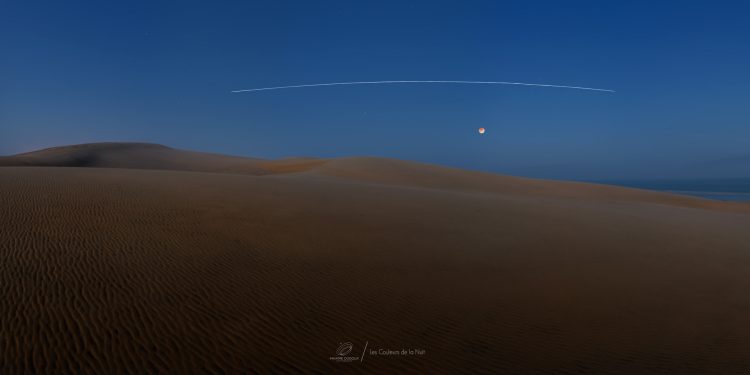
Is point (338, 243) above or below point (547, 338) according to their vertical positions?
above

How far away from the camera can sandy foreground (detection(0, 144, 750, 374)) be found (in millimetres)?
3996

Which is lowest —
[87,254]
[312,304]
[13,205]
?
[312,304]

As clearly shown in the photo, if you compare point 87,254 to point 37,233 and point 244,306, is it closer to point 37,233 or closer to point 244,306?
point 37,233

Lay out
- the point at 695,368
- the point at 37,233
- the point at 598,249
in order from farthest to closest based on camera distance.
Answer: the point at 598,249 < the point at 37,233 < the point at 695,368

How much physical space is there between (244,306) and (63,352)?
1.83 metres

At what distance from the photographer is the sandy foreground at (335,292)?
157 inches

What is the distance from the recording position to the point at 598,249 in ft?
31.2

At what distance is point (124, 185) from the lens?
41.4ft

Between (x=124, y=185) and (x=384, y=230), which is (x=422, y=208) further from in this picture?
(x=124, y=185)

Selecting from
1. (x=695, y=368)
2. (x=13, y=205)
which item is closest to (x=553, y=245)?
(x=695, y=368)

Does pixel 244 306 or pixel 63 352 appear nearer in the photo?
pixel 63 352

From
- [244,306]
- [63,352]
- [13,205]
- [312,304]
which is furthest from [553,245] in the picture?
[13,205]

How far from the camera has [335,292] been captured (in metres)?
5.58

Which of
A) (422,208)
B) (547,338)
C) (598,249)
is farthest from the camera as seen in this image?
(422,208)
